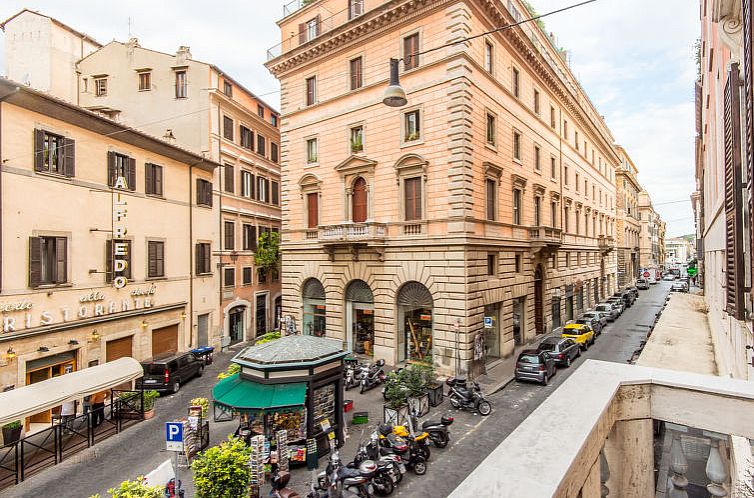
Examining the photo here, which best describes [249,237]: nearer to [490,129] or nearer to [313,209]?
[313,209]

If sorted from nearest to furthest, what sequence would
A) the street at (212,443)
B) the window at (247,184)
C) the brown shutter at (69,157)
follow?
the street at (212,443)
the brown shutter at (69,157)
the window at (247,184)

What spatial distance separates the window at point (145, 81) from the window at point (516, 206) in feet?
80.9

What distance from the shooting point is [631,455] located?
258 cm

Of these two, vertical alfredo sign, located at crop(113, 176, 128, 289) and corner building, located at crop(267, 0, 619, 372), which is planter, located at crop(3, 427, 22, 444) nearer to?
vertical alfredo sign, located at crop(113, 176, 128, 289)

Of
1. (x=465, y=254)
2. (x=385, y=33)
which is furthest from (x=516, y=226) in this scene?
(x=385, y=33)

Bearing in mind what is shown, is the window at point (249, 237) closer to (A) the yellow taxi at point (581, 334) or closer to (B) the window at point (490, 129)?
(B) the window at point (490, 129)

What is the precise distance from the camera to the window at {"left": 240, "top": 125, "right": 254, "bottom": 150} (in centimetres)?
2948

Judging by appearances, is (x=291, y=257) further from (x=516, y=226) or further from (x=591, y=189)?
(x=591, y=189)

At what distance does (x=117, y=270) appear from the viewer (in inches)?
738

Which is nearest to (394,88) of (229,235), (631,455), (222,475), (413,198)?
(222,475)

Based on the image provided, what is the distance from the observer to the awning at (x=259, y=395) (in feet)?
34.5

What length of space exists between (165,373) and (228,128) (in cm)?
1688

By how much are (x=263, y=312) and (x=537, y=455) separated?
31666mm

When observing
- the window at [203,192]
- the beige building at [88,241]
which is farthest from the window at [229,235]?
the beige building at [88,241]
